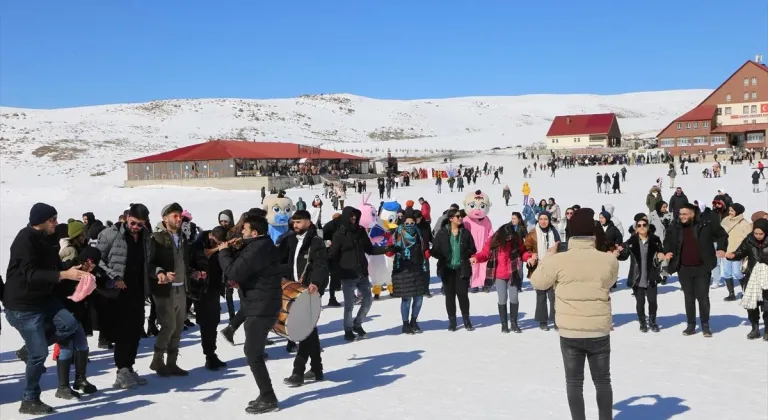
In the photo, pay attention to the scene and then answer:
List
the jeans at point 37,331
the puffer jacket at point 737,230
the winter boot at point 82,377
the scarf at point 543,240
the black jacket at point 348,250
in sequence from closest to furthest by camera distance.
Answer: the jeans at point 37,331 < the winter boot at point 82,377 < the black jacket at point 348,250 < the scarf at point 543,240 < the puffer jacket at point 737,230

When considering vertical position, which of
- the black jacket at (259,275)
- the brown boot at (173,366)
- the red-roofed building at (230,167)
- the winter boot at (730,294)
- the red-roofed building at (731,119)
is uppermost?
the red-roofed building at (731,119)

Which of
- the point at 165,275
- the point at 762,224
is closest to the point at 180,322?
the point at 165,275

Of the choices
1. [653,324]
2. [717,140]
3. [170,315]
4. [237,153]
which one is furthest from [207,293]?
[717,140]

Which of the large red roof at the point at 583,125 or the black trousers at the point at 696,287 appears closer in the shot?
the black trousers at the point at 696,287

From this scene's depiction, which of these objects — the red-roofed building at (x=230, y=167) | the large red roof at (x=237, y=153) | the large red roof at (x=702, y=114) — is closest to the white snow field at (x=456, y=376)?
the red-roofed building at (x=230, y=167)

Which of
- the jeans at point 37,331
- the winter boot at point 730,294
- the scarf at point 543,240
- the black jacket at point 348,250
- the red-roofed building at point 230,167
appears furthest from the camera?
the red-roofed building at point 230,167

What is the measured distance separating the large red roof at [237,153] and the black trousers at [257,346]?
46.6 m

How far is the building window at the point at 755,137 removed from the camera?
2743 inches

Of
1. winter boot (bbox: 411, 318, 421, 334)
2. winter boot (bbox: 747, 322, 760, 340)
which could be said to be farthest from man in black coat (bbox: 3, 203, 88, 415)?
winter boot (bbox: 747, 322, 760, 340)

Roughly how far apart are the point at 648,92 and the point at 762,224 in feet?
619

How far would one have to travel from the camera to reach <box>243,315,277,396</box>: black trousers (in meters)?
5.64

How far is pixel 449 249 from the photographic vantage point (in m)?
8.84

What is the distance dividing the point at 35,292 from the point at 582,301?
4.06 meters

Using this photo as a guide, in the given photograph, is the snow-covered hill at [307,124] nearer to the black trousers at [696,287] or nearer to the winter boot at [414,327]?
the winter boot at [414,327]
